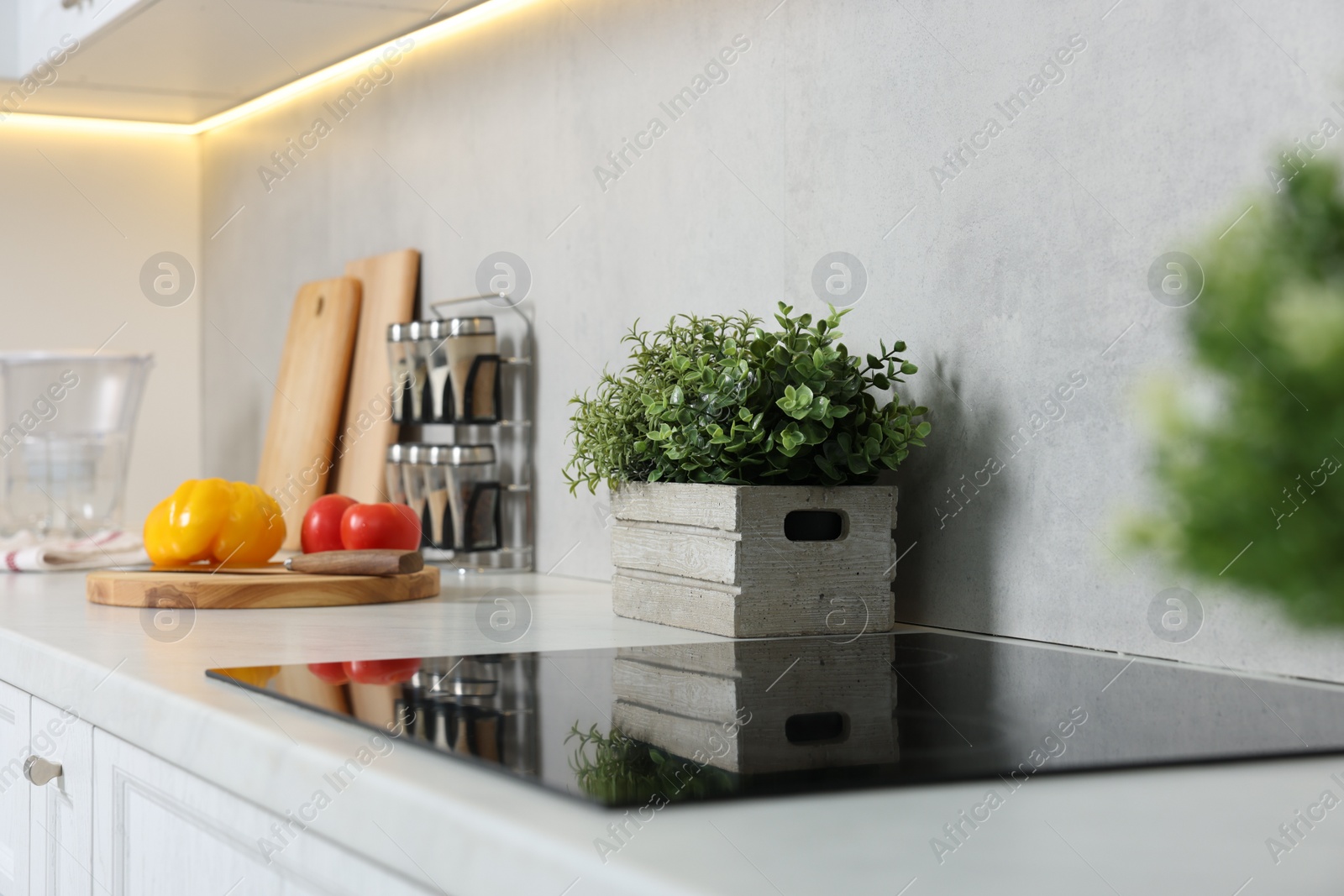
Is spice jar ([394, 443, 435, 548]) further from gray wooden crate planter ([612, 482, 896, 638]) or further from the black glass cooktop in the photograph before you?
the black glass cooktop

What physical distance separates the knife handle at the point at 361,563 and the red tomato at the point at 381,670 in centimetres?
47

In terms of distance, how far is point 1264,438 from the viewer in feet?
0.90

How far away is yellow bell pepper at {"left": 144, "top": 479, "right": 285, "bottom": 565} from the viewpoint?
1530mm

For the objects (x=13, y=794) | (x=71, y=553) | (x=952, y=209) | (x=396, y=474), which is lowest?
(x=13, y=794)

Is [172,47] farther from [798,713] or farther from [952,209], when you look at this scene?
[798,713]

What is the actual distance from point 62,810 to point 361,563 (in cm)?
50

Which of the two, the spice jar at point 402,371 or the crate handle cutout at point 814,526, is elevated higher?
the spice jar at point 402,371

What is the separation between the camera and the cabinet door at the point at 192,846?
2.14 ft

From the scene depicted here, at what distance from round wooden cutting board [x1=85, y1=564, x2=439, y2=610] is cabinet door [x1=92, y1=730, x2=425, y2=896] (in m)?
0.45

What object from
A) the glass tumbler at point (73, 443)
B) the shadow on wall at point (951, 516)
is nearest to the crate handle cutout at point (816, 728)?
the shadow on wall at point (951, 516)

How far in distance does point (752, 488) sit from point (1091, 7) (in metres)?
0.46

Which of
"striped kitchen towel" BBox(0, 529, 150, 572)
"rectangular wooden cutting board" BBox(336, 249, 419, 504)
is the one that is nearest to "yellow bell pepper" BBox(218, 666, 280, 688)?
"striped kitchen towel" BBox(0, 529, 150, 572)

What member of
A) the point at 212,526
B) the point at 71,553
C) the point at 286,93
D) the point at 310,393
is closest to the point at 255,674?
the point at 212,526

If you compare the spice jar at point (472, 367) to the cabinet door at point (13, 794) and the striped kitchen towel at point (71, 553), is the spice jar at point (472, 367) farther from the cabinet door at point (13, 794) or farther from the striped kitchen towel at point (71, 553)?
the cabinet door at point (13, 794)
